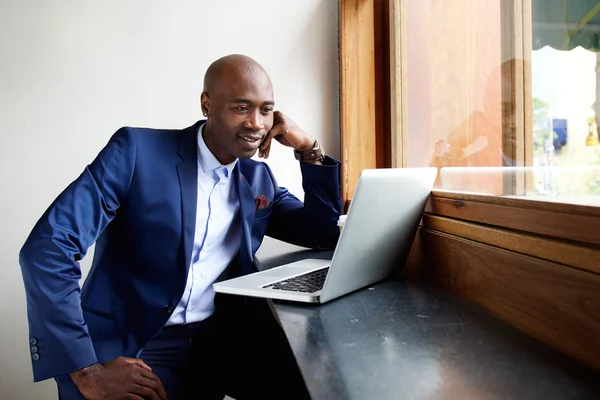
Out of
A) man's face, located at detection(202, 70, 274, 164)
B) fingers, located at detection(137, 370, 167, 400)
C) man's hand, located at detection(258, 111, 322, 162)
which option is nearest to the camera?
fingers, located at detection(137, 370, 167, 400)

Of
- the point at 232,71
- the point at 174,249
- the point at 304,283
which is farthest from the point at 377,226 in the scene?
the point at 232,71

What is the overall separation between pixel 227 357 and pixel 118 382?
0.51 m

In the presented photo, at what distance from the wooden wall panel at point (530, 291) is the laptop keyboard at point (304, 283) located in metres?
0.27

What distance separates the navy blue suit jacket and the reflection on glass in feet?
2.19

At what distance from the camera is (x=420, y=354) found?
67 cm

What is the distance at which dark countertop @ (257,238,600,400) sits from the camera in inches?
22.0

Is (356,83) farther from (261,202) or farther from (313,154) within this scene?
(261,202)

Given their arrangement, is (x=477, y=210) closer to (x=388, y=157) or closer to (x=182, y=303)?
(x=182, y=303)

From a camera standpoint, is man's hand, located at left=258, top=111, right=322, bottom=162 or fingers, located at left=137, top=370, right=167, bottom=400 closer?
fingers, located at left=137, top=370, right=167, bottom=400

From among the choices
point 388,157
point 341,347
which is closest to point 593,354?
point 341,347

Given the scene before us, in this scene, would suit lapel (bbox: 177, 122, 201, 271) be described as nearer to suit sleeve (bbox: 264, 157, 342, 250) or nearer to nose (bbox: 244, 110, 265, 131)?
nose (bbox: 244, 110, 265, 131)

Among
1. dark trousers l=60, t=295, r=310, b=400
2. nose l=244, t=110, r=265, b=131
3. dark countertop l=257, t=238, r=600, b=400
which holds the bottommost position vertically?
dark trousers l=60, t=295, r=310, b=400

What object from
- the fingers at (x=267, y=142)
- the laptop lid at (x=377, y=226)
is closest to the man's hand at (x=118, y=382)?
the laptop lid at (x=377, y=226)

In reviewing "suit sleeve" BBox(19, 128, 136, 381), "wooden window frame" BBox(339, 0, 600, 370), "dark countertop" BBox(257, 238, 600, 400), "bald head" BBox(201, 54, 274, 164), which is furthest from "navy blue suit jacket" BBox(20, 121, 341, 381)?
"wooden window frame" BBox(339, 0, 600, 370)
